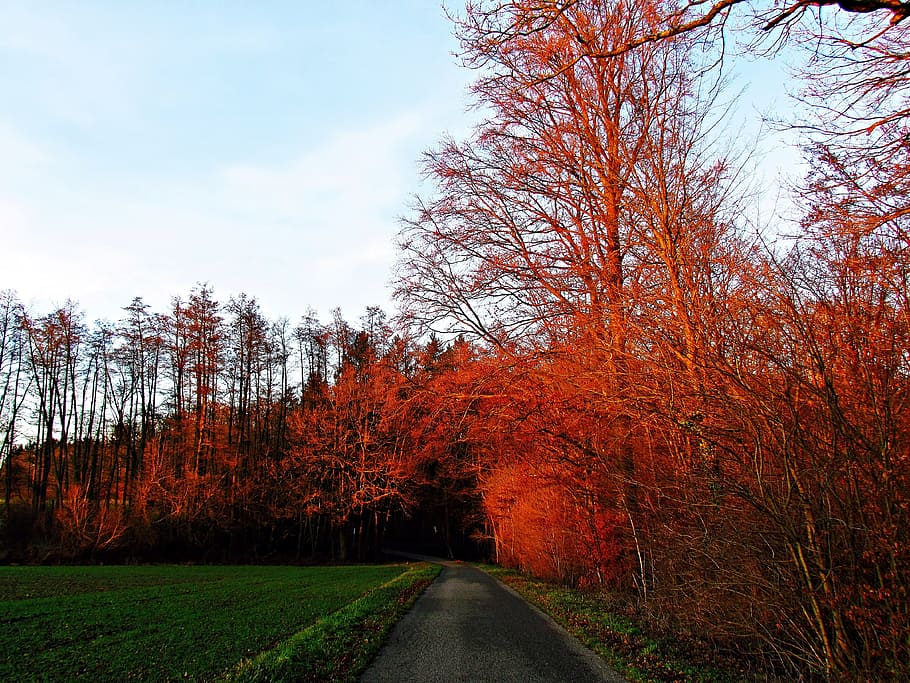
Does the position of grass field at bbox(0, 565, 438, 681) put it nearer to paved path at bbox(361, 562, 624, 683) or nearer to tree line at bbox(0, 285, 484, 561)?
paved path at bbox(361, 562, 624, 683)

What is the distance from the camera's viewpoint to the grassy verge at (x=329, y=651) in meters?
5.98

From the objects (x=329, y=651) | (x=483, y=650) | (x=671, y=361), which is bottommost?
(x=483, y=650)

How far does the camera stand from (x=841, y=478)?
14.5 feet

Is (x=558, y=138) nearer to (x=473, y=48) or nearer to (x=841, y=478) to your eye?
(x=473, y=48)

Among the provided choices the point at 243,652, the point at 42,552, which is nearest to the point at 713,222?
the point at 243,652

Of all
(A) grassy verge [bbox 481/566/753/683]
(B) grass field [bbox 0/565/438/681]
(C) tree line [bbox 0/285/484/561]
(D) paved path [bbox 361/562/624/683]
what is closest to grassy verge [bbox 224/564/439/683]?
(B) grass field [bbox 0/565/438/681]

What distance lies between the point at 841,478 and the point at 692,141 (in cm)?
530

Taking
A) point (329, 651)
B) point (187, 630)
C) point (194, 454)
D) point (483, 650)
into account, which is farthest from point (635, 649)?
point (194, 454)

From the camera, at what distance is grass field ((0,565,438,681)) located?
6674 millimetres

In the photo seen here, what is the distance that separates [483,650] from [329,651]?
196 cm

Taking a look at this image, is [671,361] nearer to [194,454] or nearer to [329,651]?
[329,651]

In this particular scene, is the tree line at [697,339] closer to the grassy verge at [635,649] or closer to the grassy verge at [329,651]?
the grassy verge at [635,649]

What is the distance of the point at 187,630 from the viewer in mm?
9562

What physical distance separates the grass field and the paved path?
41cm
